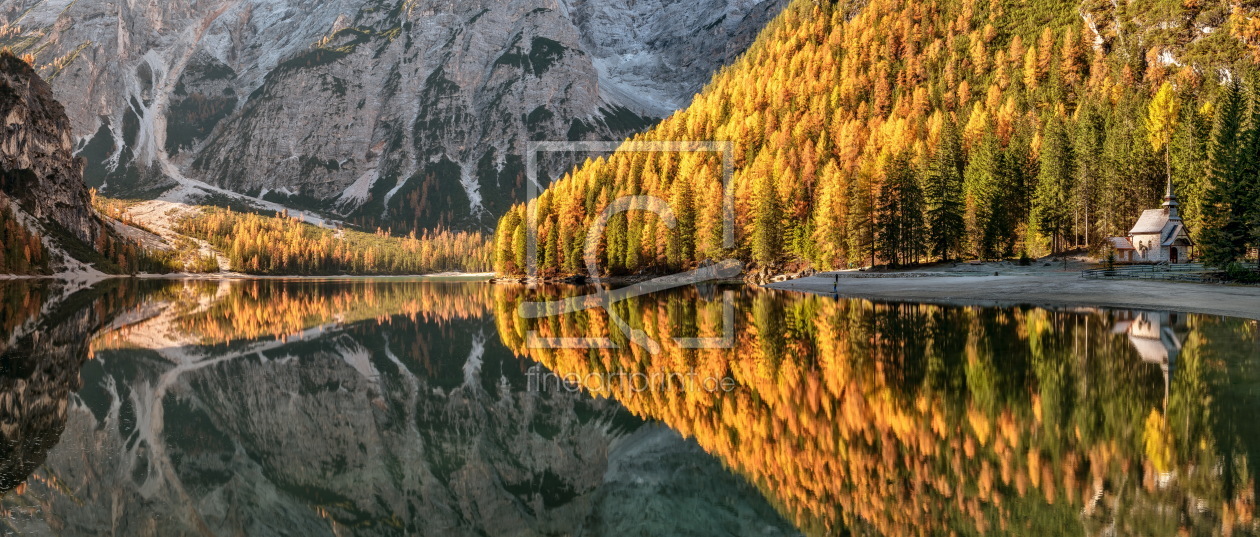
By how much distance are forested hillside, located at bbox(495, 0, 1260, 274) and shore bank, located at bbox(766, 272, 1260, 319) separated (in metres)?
8.85

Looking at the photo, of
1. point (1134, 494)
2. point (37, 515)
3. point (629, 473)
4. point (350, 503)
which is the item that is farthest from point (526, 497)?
point (1134, 494)

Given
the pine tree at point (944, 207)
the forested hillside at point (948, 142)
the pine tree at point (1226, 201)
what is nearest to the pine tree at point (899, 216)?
the forested hillside at point (948, 142)

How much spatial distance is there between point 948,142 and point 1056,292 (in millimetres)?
39055

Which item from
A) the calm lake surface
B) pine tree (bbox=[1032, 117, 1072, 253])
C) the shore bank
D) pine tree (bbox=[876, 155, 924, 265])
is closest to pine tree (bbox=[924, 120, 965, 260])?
pine tree (bbox=[876, 155, 924, 265])

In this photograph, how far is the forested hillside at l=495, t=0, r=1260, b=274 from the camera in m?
76.2

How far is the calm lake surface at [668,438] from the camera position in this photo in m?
12.3

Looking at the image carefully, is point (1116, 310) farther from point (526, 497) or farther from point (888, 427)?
point (526, 497)

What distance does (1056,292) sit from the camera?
54.4 meters

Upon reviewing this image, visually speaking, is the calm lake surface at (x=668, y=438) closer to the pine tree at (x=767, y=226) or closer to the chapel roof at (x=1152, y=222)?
the chapel roof at (x=1152, y=222)

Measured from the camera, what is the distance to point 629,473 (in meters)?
17.0

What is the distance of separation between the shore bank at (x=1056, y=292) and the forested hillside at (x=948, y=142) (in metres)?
8.85

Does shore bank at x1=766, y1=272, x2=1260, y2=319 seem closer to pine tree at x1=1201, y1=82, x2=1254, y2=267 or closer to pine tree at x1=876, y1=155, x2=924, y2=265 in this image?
pine tree at x1=1201, y1=82, x2=1254, y2=267

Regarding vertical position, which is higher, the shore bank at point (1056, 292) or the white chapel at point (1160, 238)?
the white chapel at point (1160, 238)

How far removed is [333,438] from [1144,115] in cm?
9649
